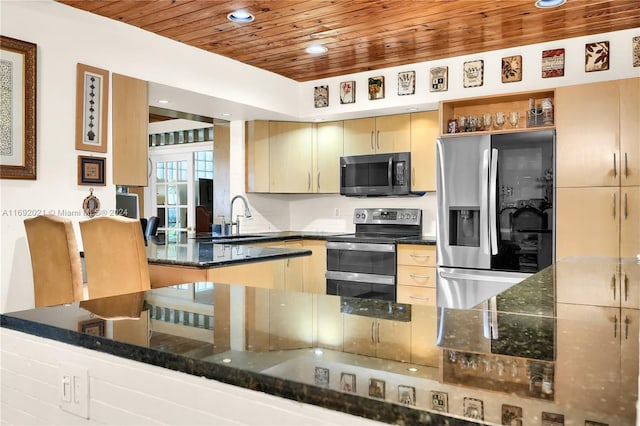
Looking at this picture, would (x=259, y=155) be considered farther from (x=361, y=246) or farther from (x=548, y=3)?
(x=548, y=3)

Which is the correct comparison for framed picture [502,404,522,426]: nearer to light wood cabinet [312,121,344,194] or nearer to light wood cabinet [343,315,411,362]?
light wood cabinet [343,315,411,362]

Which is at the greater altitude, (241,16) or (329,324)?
(241,16)

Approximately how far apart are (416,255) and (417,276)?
18 cm

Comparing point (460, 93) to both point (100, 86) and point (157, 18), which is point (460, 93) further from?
point (100, 86)

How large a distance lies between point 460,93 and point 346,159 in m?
1.27

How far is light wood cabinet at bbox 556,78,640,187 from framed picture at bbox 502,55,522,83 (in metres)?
0.43

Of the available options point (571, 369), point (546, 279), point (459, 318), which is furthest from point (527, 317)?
point (546, 279)

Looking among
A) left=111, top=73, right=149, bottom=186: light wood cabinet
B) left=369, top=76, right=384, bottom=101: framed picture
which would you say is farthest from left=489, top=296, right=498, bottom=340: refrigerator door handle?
left=369, top=76, right=384, bottom=101: framed picture

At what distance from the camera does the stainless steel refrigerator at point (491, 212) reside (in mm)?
3682

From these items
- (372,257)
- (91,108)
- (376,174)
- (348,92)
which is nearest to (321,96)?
(348,92)

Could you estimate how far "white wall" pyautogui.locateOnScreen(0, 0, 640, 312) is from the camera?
9.58ft

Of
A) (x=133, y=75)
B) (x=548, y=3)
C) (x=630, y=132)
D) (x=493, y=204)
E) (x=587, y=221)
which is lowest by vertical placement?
(x=587, y=221)

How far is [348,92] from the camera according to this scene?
4.80 meters

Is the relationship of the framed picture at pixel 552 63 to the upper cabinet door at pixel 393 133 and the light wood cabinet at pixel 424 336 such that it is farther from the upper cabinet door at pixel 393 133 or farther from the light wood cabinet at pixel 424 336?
the light wood cabinet at pixel 424 336
